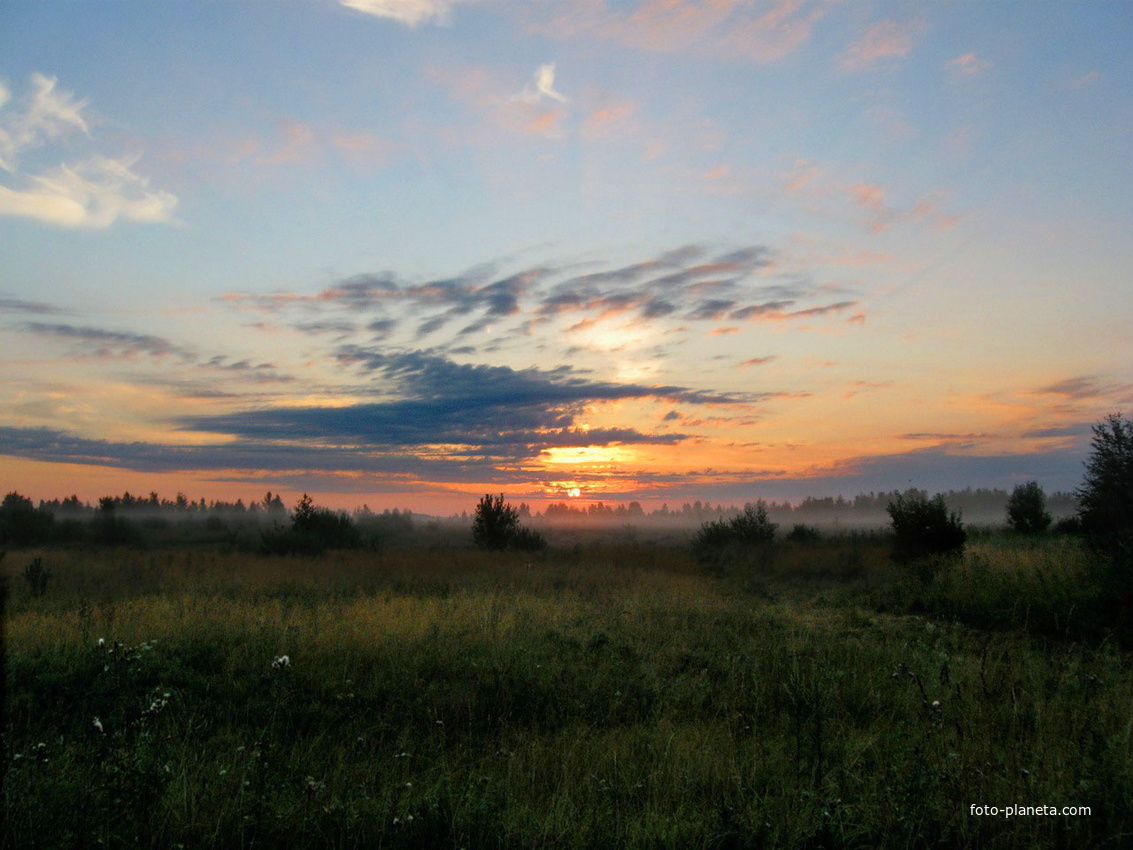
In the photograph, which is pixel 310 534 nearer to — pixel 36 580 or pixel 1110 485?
pixel 36 580

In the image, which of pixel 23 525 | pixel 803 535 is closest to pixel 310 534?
pixel 23 525

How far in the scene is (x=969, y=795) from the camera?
428 centimetres

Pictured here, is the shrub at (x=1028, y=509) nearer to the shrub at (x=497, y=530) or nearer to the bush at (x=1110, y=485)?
the bush at (x=1110, y=485)

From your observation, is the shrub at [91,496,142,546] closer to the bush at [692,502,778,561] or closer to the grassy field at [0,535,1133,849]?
the grassy field at [0,535,1133,849]

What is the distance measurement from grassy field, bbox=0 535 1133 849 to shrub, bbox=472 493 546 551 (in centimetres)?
1668

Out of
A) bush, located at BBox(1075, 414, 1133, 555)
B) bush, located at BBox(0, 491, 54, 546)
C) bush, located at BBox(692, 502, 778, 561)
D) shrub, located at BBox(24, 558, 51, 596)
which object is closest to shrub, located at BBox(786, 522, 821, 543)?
bush, located at BBox(692, 502, 778, 561)

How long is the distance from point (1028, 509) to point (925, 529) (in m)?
21.8

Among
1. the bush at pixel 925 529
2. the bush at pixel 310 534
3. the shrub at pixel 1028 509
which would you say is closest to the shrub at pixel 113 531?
the bush at pixel 310 534

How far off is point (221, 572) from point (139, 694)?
12.4 meters

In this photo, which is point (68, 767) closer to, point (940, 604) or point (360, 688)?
point (360, 688)

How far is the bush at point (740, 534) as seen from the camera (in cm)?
3081

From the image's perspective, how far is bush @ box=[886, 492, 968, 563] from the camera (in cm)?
1886

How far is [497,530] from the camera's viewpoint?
103 ft

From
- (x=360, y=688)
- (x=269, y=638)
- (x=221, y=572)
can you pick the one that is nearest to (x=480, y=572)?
(x=221, y=572)
